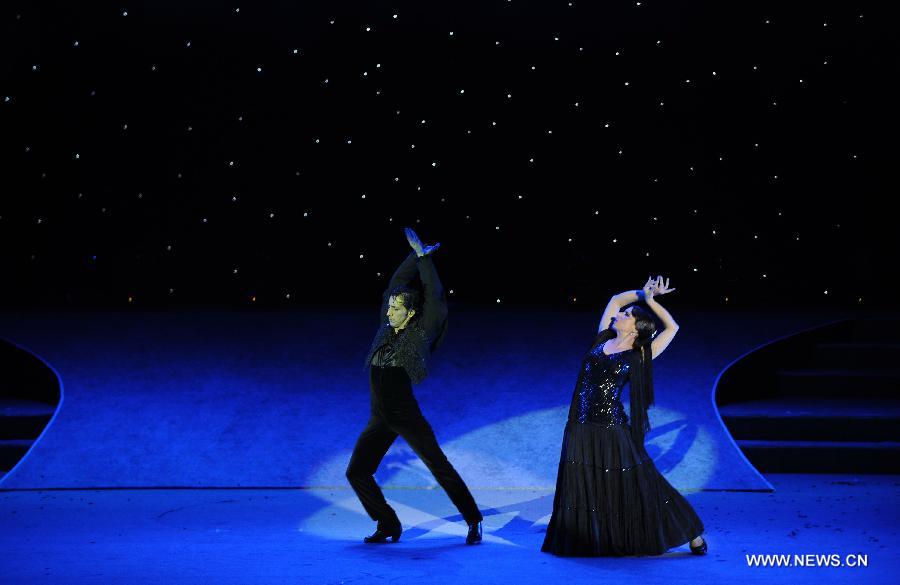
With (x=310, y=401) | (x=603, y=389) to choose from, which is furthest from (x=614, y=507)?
(x=310, y=401)

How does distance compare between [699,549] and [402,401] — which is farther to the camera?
[402,401]

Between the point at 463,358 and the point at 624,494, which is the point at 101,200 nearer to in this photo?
the point at 463,358

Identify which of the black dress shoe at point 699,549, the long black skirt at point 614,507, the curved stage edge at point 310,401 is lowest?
the curved stage edge at point 310,401

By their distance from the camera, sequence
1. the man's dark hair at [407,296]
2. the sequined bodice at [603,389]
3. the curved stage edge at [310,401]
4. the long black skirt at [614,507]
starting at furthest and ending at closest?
the curved stage edge at [310,401]
the man's dark hair at [407,296]
the sequined bodice at [603,389]
the long black skirt at [614,507]

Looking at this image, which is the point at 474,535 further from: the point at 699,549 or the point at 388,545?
the point at 699,549

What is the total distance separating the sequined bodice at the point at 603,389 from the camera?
469cm

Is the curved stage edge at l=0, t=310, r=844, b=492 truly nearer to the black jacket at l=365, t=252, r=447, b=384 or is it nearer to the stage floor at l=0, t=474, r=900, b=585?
the stage floor at l=0, t=474, r=900, b=585

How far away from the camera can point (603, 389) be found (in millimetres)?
4691

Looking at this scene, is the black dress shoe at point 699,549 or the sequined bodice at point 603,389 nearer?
the black dress shoe at point 699,549

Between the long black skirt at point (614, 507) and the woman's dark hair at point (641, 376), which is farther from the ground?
the woman's dark hair at point (641, 376)

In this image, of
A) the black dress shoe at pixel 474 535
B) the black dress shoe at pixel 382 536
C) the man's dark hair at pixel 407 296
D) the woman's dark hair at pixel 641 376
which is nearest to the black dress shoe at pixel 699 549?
the woman's dark hair at pixel 641 376

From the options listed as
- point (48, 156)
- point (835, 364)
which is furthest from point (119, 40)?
point (835, 364)

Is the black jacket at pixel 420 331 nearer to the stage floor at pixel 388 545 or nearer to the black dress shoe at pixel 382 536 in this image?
the black dress shoe at pixel 382 536

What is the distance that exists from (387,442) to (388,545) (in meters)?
0.48
